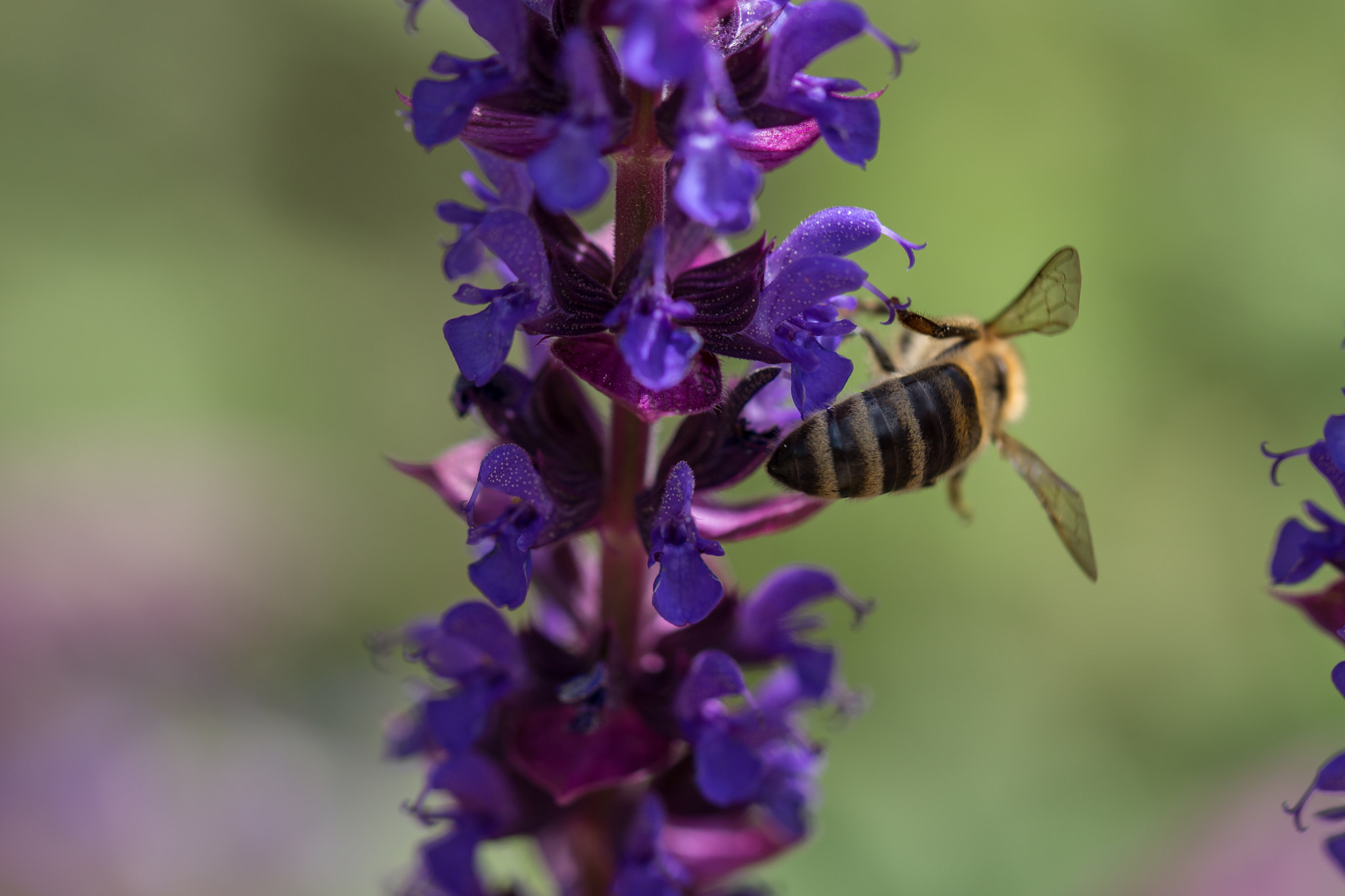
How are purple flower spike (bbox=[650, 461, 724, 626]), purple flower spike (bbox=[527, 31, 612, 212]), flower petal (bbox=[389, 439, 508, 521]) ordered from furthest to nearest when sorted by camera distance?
flower petal (bbox=[389, 439, 508, 521]) → purple flower spike (bbox=[650, 461, 724, 626]) → purple flower spike (bbox=[527, 31, 612, 212])

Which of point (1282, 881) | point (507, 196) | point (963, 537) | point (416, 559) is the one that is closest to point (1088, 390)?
point (963, 537)

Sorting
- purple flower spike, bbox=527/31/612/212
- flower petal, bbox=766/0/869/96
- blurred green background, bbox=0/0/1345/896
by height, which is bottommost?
blurred green background, bbox=0/0/1345/896

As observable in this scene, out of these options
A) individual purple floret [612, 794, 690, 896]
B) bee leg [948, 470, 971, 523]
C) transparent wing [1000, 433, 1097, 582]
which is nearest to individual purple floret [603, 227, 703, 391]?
individual purple floret [612, 794, 690, 896]

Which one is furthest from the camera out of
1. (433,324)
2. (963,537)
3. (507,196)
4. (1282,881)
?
(433,324)

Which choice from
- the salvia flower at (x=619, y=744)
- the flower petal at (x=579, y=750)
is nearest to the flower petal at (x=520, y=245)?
the salvia flower at (x=619, y=744)

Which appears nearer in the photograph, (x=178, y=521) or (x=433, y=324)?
(x=178, y=521)

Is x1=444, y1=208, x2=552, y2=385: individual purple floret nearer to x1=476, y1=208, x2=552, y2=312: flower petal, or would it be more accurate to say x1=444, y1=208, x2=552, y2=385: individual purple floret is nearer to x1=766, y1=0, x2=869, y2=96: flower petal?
x1=476, y1=208, x2=552, y2=312: flower petal

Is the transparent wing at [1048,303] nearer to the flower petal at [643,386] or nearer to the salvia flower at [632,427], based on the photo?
the salvia flower at [632,427]

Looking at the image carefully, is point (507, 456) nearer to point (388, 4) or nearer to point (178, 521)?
point (178, 521)
